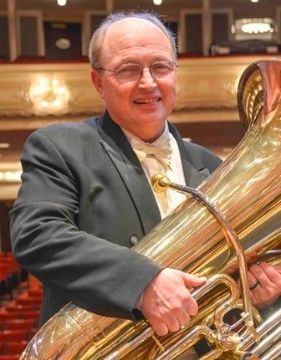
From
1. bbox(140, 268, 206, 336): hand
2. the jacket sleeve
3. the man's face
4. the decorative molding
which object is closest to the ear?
the man's face

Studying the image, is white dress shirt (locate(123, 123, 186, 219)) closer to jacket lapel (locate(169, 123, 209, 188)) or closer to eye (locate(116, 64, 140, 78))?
jacket lapel (locate(169, 123, 209, 188))

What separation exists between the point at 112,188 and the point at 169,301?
1.01ft

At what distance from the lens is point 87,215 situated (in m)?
1.28

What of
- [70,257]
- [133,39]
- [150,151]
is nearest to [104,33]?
[133,39]

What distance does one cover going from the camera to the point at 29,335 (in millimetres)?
4293

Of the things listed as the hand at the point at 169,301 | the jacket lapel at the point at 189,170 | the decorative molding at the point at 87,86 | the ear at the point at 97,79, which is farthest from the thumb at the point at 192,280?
the decorative molding at the point at 87,86

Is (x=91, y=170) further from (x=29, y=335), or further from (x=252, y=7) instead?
(x=252, y=7)

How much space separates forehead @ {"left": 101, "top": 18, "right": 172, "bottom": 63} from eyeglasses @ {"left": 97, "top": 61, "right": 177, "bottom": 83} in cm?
2

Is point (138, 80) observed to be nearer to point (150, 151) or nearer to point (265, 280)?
point (150, 151)

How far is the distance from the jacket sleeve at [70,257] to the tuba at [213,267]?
0.05 meters

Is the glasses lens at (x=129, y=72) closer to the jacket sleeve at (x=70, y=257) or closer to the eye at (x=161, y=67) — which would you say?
the eye at (x=161, y=67)

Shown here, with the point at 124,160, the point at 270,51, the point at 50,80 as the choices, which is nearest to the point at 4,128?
the point at 50,80

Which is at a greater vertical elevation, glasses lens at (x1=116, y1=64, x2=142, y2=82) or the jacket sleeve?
glasses lens at (x1=116, y1=64, x2=142, y2=82)

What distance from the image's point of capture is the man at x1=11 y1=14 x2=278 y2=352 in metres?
1.11
